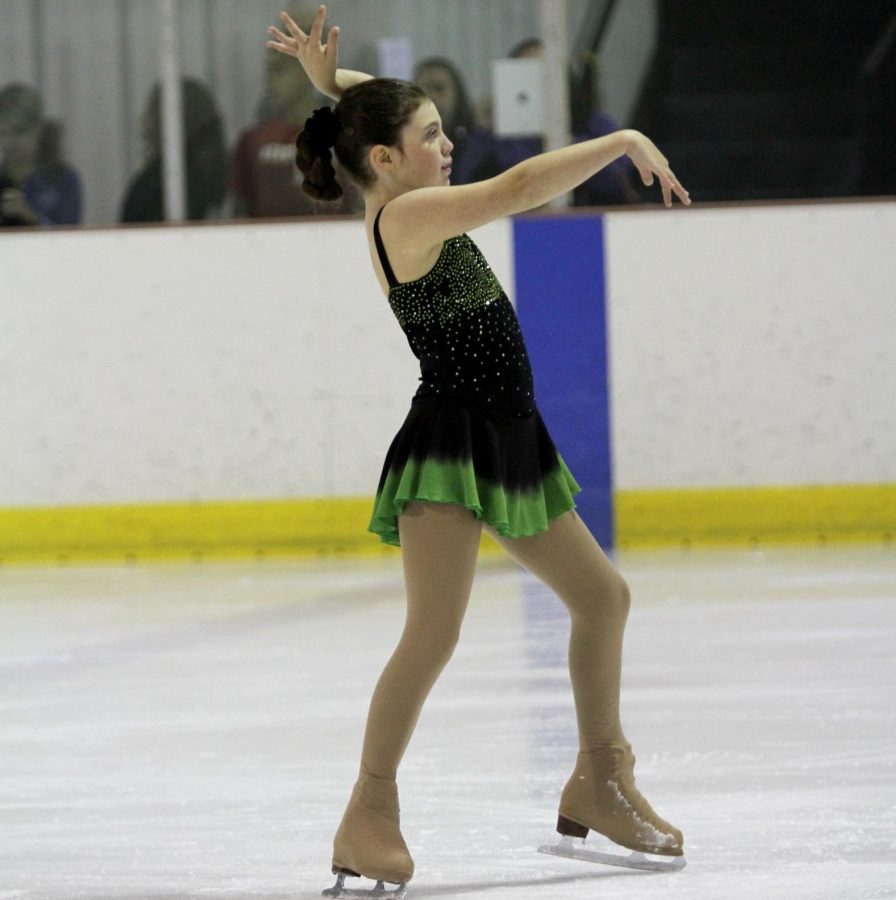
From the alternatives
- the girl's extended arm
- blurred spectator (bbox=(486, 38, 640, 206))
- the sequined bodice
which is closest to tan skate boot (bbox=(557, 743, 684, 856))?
the sequined bodice

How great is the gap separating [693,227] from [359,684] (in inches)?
130

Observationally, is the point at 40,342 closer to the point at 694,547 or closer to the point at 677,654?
the point at 694,547

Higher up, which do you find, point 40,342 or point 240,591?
point 40,342

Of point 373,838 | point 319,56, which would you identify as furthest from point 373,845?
point 319,56

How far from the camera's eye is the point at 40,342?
7086 mm

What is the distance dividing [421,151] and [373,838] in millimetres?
939

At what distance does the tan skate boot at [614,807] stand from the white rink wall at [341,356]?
4279mm

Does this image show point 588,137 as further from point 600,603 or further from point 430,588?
point 430,588

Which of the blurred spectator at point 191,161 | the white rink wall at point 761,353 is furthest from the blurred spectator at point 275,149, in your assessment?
the white rink wall at point 761,353


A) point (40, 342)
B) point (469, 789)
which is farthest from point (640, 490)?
point (469, 789)

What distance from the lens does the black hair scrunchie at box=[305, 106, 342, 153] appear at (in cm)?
248

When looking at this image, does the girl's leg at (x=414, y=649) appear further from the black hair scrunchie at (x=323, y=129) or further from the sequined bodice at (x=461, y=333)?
the black hair scrunchie at (x=323, y=129)

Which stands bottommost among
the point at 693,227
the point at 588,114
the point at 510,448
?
the point at 510,448

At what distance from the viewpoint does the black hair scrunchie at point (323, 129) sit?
8.13ft
